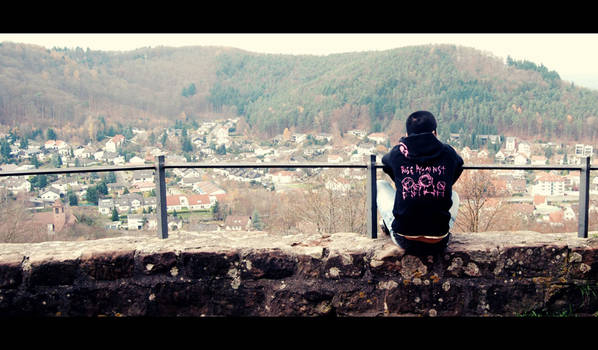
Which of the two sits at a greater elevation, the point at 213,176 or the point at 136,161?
the point at 136,161

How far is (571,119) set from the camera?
103 feet

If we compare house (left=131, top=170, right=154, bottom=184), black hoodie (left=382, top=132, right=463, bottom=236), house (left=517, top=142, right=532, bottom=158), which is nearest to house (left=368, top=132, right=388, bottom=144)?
house (left=517, top=142, right=532, bottom=158)

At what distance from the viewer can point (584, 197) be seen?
325 cm

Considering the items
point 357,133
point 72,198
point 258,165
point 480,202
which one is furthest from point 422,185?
point 357,133

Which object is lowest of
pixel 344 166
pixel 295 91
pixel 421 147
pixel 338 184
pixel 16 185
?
pixel 338 184

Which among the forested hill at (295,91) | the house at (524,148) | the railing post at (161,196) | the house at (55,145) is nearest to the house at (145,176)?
the railing post at (161,196)

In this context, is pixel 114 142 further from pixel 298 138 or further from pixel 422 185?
pixel 422 185

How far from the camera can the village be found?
5316mm

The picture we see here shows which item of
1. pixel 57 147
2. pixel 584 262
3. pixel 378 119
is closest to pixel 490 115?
pixel 378 119

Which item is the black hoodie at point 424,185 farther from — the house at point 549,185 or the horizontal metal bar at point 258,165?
the house at point 549,185

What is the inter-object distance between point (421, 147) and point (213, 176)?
Result: 47.0 ft

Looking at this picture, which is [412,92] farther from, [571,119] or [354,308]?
[354,308]

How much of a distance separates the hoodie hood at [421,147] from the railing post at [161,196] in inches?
65.0

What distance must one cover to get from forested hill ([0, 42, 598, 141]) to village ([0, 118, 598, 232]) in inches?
90.2
